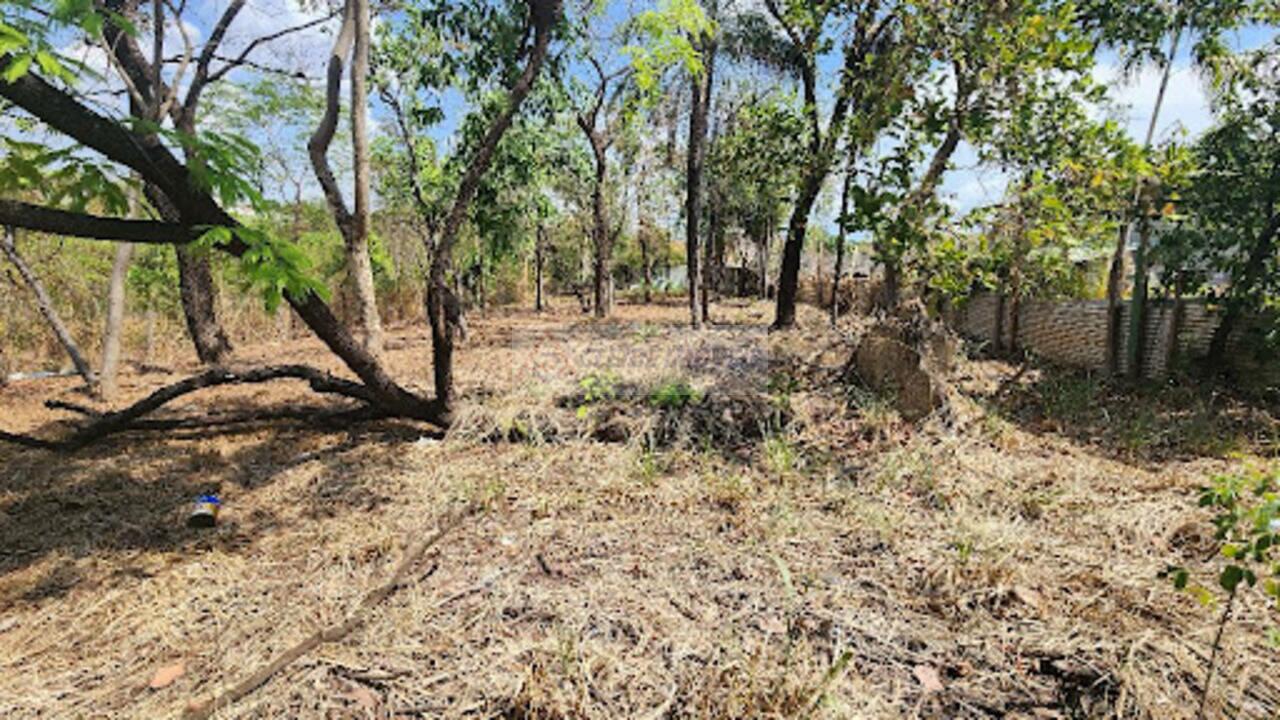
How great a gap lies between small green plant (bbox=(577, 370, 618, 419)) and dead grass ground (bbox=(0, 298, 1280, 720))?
4 centimetres

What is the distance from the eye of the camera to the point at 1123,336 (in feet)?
20.1

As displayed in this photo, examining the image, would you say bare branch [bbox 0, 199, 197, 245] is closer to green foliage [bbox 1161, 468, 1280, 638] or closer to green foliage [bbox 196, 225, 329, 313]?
green foliage [bbox 196, 225, 329, 313]

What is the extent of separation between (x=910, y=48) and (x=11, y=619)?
222 inches

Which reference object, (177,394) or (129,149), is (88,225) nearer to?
(129,149)

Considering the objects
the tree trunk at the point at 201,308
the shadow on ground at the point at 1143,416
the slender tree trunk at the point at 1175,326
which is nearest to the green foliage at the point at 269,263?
the tree trunk at the point at 201,308

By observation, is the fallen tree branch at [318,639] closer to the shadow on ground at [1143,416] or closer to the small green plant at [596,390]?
the small green plant at [596,390]

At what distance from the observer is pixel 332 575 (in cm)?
243

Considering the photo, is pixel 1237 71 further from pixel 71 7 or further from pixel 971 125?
pixel 71 7

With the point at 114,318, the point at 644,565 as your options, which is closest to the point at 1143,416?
the point at 644,565

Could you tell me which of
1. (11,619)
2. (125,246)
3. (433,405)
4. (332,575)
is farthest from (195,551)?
(125,246)

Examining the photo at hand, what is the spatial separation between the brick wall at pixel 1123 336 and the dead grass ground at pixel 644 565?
1.15 m

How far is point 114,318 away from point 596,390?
14.1ft

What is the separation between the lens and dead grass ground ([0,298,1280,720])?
1728mm

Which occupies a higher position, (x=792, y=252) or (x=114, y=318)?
(x=792, y=252)
